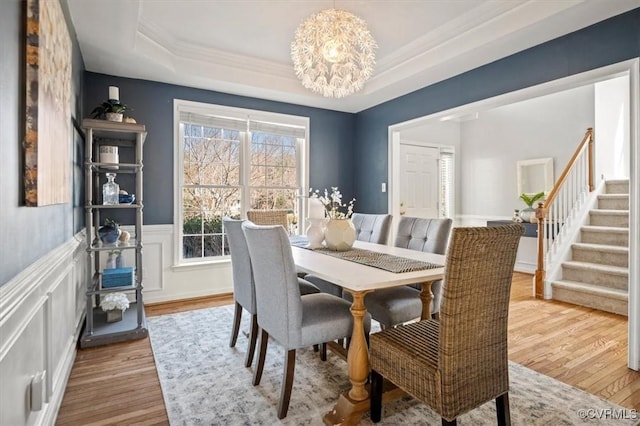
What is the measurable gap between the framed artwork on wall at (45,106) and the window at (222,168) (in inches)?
78.7

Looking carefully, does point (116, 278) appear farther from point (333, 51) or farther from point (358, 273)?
point (333, 51)

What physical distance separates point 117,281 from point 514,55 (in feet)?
13.3

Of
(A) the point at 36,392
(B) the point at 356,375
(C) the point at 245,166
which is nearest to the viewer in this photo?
(A) the point at 36,392

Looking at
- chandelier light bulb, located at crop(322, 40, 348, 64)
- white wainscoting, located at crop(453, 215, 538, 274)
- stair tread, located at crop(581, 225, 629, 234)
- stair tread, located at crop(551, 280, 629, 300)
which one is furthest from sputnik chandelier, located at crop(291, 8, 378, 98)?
white wainscoting, located at crop(453, 215, 538, 274)

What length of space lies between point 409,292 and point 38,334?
6.73ft

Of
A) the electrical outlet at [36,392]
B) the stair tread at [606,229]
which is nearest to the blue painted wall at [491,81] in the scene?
the stair tread at [606,229]

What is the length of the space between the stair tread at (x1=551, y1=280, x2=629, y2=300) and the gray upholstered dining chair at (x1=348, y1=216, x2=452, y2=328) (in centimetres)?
229

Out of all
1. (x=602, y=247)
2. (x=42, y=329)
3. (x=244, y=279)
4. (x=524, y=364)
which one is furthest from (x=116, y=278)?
(x=602, y=247)

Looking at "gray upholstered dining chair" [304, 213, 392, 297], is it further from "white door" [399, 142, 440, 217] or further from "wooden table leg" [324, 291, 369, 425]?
"white door" [399, 142, 440, 217]

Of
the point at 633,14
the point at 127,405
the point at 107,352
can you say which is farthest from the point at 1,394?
the point at 633,14

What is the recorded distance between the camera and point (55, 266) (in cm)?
177

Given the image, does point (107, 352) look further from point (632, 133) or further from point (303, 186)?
point (632, 133)

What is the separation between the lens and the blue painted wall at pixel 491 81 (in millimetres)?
2535

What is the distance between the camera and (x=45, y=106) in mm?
1567
